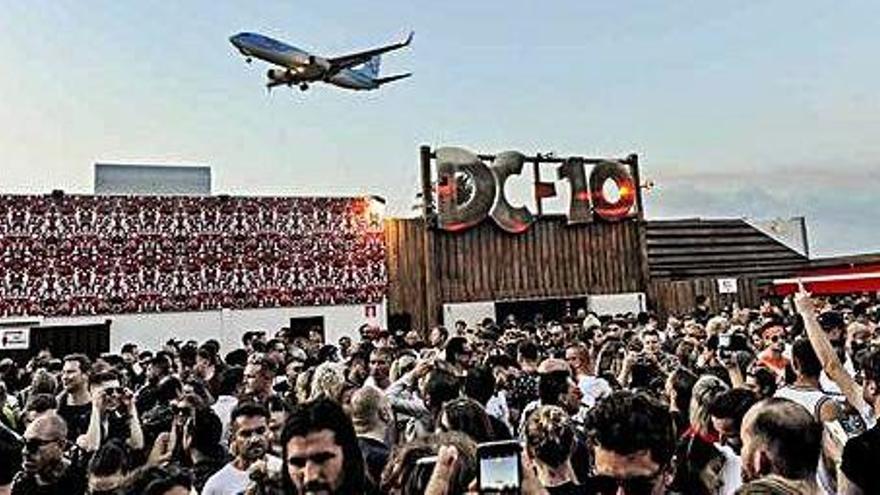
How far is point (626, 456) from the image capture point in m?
2.42

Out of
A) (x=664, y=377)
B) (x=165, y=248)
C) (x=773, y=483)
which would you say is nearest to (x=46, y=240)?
(x=165, y=248)

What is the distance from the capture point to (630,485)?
7.72 ft

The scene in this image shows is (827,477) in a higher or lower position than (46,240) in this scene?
lower

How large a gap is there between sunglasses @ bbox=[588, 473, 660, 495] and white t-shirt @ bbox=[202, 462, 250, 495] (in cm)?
233

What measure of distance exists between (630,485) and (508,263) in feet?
75.6

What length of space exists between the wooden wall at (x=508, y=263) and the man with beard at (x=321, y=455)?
2082cm

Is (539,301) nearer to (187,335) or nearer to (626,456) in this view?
(187,335)

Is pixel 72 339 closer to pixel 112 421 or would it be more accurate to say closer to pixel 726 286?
pixel 112 421

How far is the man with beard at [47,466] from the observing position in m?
4.01

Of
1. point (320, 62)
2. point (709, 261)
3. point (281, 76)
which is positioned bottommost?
point (709, 261)

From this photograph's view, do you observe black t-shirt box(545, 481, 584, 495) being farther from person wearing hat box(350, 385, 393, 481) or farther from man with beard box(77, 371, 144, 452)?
man with beard box(77, 371, 144, 452)

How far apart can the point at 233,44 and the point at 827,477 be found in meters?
23.0

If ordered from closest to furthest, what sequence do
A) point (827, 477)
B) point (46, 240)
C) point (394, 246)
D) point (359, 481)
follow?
point (359, 481) < point (827, 477) < point (46, 240) < point (394, 246)

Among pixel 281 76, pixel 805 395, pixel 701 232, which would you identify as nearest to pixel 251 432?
pixel 805 395
